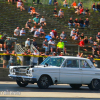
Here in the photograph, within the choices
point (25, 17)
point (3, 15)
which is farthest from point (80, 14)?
point (3, 15)

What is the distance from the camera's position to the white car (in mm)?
14070

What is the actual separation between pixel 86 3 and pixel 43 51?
74.6 ft

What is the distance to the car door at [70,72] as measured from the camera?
14.4 m

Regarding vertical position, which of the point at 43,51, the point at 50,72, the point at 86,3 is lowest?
the point at 50,72

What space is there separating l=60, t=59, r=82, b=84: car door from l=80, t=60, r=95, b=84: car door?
0.69ft

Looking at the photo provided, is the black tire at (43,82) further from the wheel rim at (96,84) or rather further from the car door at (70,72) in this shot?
the wheel rim at (96,84)

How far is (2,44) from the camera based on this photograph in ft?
71.6

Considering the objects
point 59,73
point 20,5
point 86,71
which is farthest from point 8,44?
point 20,5

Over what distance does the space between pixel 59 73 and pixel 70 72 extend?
0.56 meters

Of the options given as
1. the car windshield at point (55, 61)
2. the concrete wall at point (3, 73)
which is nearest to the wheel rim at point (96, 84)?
the car windshield at point (55, 61)

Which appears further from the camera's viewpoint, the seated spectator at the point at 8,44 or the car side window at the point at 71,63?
the seated spectator at the point at 8,44

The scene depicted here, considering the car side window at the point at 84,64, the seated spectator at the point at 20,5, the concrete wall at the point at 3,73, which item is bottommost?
the concrete wall at the point at 3,73

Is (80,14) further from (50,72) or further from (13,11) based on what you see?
(50,72)

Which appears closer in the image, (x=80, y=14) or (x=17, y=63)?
(x=17, y=63)
